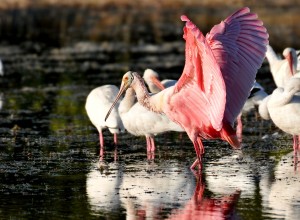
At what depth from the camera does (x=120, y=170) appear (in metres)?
11.0

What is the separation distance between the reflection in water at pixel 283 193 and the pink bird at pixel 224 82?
641 mm

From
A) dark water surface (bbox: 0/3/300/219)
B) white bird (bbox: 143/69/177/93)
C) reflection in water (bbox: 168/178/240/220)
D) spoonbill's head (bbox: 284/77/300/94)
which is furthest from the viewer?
white bird (bbox: 143/69/177/93)

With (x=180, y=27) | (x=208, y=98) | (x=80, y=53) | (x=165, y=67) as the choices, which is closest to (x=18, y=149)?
(x=208, y=98)

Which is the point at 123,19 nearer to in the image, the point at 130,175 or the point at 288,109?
the point at 288,109

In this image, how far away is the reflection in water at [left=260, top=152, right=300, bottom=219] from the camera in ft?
27.7

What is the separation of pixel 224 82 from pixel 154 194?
1289 mm

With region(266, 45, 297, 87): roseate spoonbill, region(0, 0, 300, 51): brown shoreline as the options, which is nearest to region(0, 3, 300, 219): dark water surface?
region(266, 45, 297, 87): roseate spoonbill

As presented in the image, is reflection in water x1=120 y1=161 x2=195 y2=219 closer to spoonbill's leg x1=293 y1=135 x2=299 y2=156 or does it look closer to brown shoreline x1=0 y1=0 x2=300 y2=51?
spoonbill's leg x1=293 y1=135 x2=299 y2=156

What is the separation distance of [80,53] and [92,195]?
60.1ft

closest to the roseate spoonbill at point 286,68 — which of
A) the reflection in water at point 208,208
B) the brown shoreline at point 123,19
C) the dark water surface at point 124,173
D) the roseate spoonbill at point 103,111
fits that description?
the dark water surface at point 124,173

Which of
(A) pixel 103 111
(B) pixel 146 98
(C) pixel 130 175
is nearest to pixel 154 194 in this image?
(C) pixel 130 175

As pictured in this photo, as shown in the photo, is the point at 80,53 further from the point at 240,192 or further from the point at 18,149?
the point at 240,192

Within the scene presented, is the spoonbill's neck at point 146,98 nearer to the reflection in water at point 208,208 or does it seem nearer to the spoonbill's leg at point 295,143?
the reflection in water at point 208,208

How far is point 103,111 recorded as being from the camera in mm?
13328
